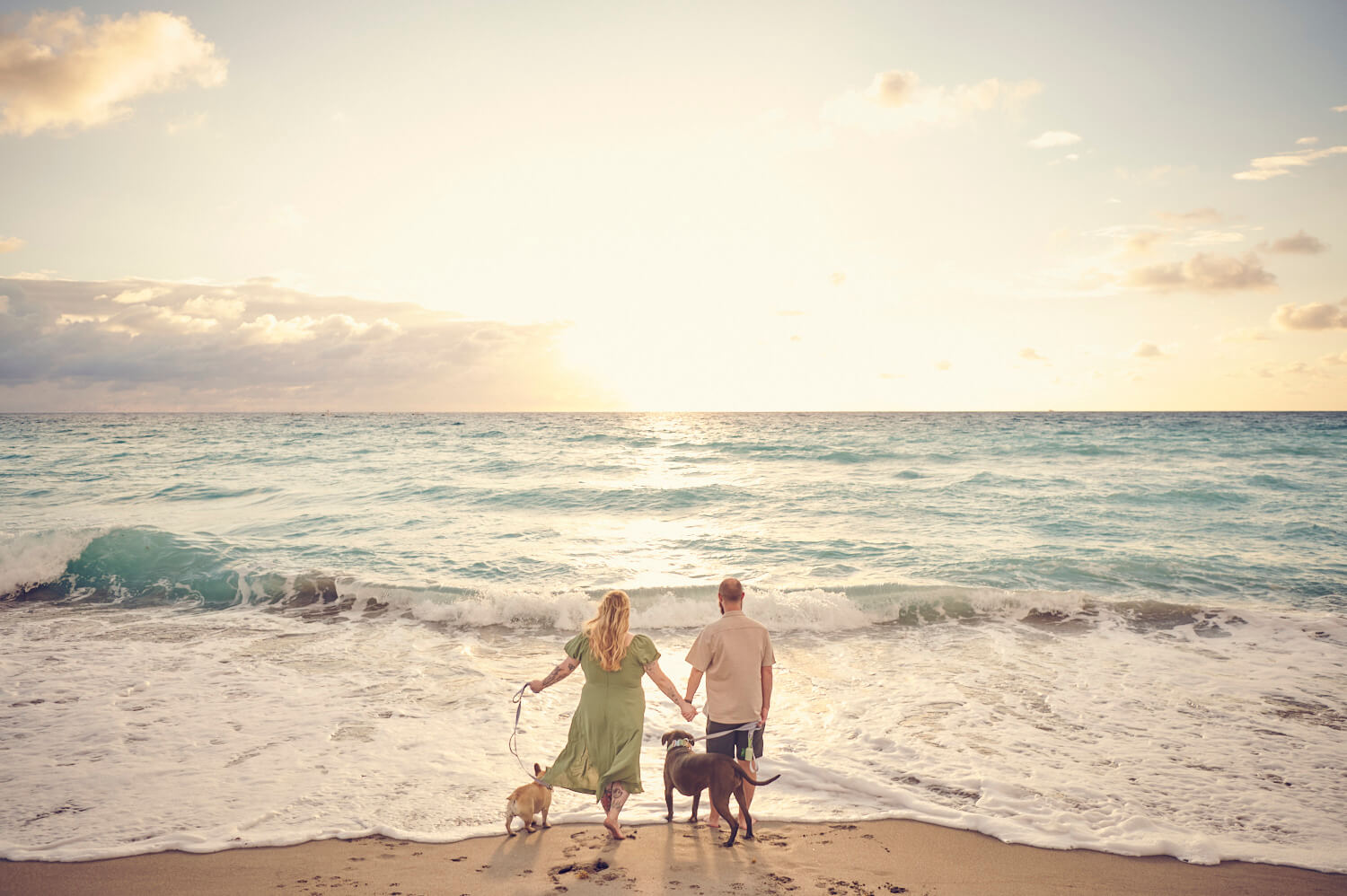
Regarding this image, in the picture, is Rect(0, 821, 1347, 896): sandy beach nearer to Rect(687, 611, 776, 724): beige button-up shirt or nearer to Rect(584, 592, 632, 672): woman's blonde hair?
Rect(687, 611, 776, 724): beige button-up shirt

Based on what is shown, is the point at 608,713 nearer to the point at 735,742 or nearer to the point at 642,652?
the point at 642,652

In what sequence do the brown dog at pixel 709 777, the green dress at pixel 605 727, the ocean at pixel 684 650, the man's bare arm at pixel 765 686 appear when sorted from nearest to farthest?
the brown dog at pixel 709 777 → the green dress at pixel 605 727 → the man's bare arm at pixel 765 686 → the ocean at pixel 684 650

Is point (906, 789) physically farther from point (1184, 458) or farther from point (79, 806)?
point (1184, 458)

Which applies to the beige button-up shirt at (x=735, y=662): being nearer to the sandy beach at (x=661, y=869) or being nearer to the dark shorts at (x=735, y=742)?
the dark shorts at (x=735, y=742)

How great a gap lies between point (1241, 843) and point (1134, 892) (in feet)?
4.28

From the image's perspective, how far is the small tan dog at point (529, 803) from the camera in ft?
16.3

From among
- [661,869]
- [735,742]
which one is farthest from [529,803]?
[735,742]

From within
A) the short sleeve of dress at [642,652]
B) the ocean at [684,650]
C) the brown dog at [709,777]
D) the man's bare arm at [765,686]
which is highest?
the short sleeve of dress at [642,652]

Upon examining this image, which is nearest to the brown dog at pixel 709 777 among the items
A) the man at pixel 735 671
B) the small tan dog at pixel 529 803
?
the man at pixel 735 671

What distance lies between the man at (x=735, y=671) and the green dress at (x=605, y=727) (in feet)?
1.35

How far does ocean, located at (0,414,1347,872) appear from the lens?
558 cm

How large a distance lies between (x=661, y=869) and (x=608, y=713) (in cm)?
105

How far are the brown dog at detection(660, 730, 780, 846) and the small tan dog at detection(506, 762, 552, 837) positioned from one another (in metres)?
0.90

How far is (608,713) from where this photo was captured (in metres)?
5.06
